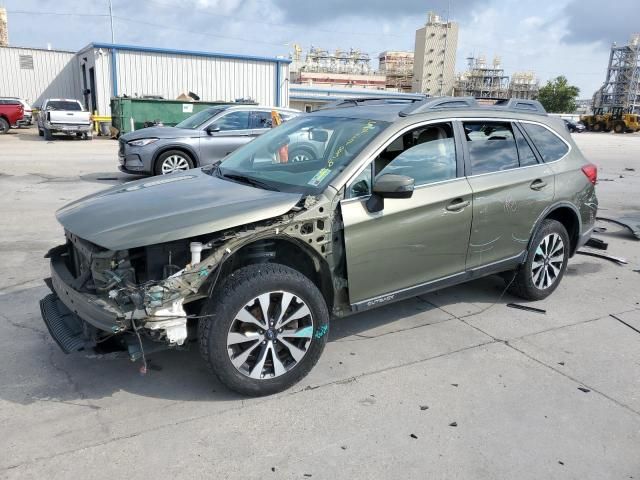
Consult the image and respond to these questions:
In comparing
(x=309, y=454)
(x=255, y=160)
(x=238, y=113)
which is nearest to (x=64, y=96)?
Result: (x=238, y=113)

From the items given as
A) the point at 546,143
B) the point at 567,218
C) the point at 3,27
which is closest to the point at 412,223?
the point at 546,143

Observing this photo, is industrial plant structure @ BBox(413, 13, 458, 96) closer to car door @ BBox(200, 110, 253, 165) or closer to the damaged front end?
car door @ BBox(200, 110, 253, 165)

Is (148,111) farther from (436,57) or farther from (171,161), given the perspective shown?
(436,57)

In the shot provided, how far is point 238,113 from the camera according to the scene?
1170 centimetres

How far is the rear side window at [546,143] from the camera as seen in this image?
4.86 m

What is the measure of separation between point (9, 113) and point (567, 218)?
27502 mm

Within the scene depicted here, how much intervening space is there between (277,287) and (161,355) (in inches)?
49.6

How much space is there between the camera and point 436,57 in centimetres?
11000

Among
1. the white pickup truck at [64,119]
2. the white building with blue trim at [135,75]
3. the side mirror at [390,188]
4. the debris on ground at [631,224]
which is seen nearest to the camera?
the side mirror at [390,188]

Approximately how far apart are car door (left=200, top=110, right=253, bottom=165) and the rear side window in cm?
735

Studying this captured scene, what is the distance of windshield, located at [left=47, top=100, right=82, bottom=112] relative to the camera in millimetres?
23297

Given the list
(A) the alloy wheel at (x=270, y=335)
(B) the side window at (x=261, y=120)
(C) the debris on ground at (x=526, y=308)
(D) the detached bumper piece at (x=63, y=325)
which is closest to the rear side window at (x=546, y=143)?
(C) the debris on ground at (x=526, y=308)

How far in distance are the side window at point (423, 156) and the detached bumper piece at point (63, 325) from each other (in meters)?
2.22

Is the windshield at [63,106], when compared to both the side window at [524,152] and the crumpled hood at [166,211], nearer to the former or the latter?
the crumpled hood at [166,211]
